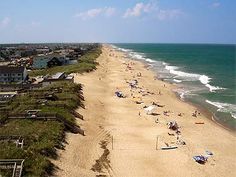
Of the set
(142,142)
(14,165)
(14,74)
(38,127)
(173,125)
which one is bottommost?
(142,142)

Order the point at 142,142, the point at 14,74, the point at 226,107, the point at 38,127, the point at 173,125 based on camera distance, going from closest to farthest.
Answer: the point at 38,127, the point at 142,142, the point at 173,125, the point at 226,107, the point at 14,74

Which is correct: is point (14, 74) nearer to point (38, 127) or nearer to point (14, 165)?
point (38, 127)

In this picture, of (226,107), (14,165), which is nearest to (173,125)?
(226,107)

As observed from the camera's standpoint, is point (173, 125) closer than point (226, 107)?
Yes

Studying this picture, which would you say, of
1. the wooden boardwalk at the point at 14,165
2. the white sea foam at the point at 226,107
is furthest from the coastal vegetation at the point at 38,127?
the white sea foam at the point at 226,107

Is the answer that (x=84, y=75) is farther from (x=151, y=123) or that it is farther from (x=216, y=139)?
(x=216, y=139)

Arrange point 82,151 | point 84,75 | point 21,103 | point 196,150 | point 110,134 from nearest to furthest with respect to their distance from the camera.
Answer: point 82,151
point 196,150
point 110,134
point 21,103
point 84,75

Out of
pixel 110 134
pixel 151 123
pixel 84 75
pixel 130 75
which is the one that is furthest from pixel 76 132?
pixel 130 75
